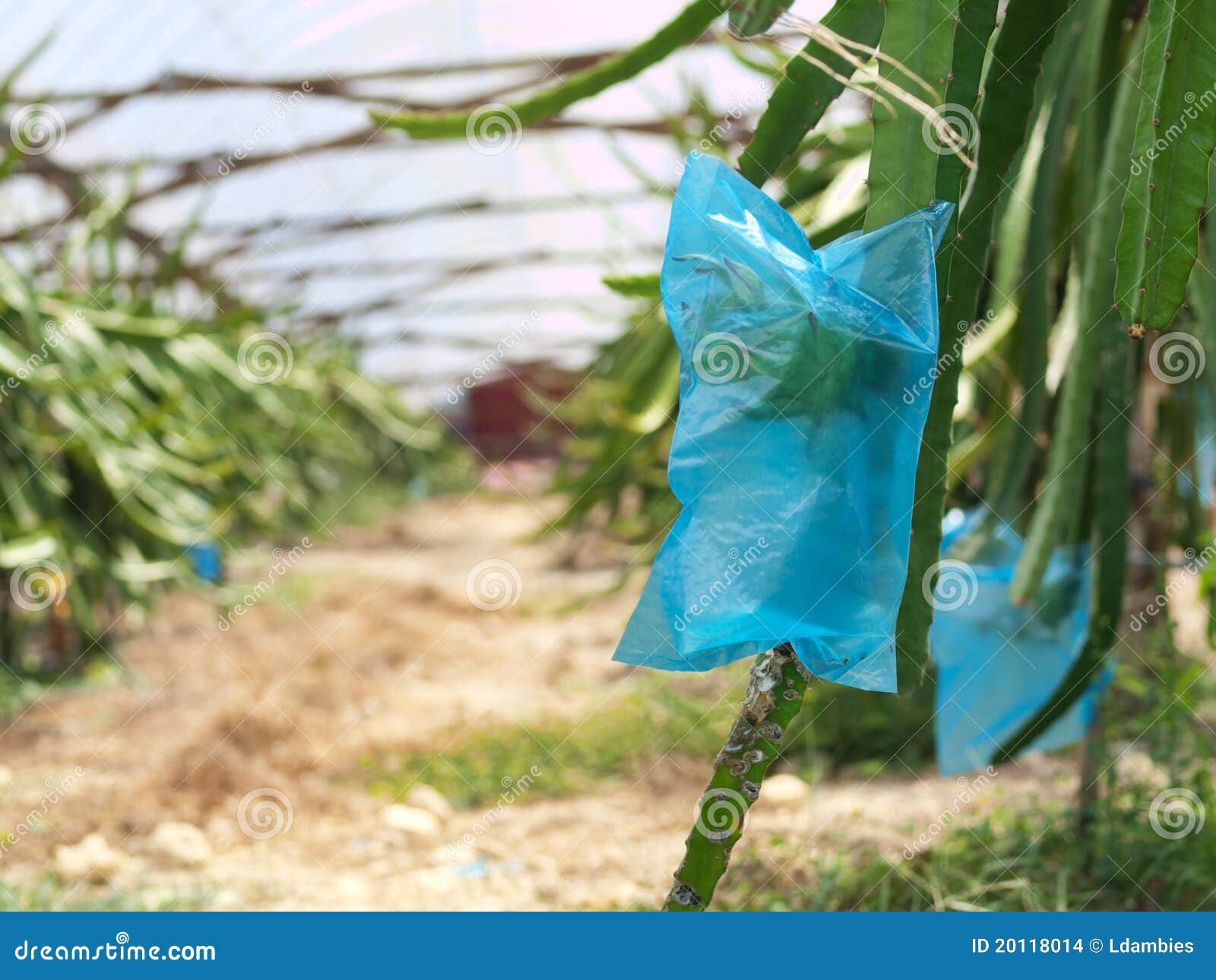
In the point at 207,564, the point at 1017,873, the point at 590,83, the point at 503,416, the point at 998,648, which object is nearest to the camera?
the point at 590,83

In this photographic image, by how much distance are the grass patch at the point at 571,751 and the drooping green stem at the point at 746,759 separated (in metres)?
1.68

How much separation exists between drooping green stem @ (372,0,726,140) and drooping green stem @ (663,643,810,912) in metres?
0.84

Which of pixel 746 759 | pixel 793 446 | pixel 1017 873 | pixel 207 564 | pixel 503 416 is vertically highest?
pixel 793 446

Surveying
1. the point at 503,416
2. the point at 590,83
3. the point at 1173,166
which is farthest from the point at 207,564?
the point at 503,416

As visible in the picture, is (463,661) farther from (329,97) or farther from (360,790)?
(329,97)

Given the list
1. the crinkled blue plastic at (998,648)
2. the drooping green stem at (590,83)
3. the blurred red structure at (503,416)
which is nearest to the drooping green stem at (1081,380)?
the crinkled blue plastic at (998,648)

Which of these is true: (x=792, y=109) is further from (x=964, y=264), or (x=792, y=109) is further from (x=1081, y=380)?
(x=1081, y=380)

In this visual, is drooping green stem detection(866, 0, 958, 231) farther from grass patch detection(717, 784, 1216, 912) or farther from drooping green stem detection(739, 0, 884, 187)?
grass patch detection(717, 784, 1216, 912)

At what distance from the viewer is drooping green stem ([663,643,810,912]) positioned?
959 mm

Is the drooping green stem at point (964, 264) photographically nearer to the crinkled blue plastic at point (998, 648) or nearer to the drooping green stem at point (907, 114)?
the drooping green stem at point (907, 114)

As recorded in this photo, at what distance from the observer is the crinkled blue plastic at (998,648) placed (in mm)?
2006

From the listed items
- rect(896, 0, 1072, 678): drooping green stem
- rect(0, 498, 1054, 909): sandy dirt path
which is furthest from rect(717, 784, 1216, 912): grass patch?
rect(896, 0, 1072, 678): drooping green stem

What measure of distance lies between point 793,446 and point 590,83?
2.37 feet

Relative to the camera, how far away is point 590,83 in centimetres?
141
